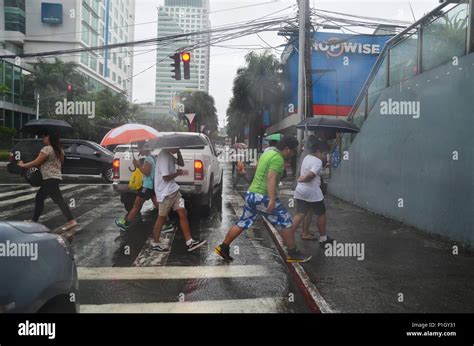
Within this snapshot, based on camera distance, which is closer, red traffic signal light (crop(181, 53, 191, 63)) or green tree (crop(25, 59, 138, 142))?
red traffic signal light (crop(181, 53, 191, 63))

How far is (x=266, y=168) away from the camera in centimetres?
584

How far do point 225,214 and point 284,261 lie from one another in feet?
14.0

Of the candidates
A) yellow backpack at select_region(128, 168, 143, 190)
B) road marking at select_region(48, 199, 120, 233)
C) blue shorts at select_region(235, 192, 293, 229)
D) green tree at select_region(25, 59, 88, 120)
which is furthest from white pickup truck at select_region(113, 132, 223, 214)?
green tree at select_region(25, 59, 88, 120)

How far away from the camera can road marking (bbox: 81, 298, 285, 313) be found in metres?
4.34

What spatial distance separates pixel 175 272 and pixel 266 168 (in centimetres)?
180

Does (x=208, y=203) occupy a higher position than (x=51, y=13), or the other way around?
(x=51, y=13)

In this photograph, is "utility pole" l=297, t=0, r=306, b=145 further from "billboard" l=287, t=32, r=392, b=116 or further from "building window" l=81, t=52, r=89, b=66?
"building window" l=81, t=52, r=89, b=66

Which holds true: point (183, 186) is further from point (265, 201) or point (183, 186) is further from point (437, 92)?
point (437, 92)

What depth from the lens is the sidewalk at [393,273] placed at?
14.6ft

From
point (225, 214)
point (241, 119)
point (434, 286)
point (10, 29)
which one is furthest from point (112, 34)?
point (434, 286)

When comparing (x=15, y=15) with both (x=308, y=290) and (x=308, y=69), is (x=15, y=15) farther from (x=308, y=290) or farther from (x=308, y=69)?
(x=308, y=290)

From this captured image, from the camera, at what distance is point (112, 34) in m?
83.3

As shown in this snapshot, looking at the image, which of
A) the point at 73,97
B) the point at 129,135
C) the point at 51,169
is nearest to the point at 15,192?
the point at 51,169

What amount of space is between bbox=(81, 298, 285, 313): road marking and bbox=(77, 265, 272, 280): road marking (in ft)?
3.03
